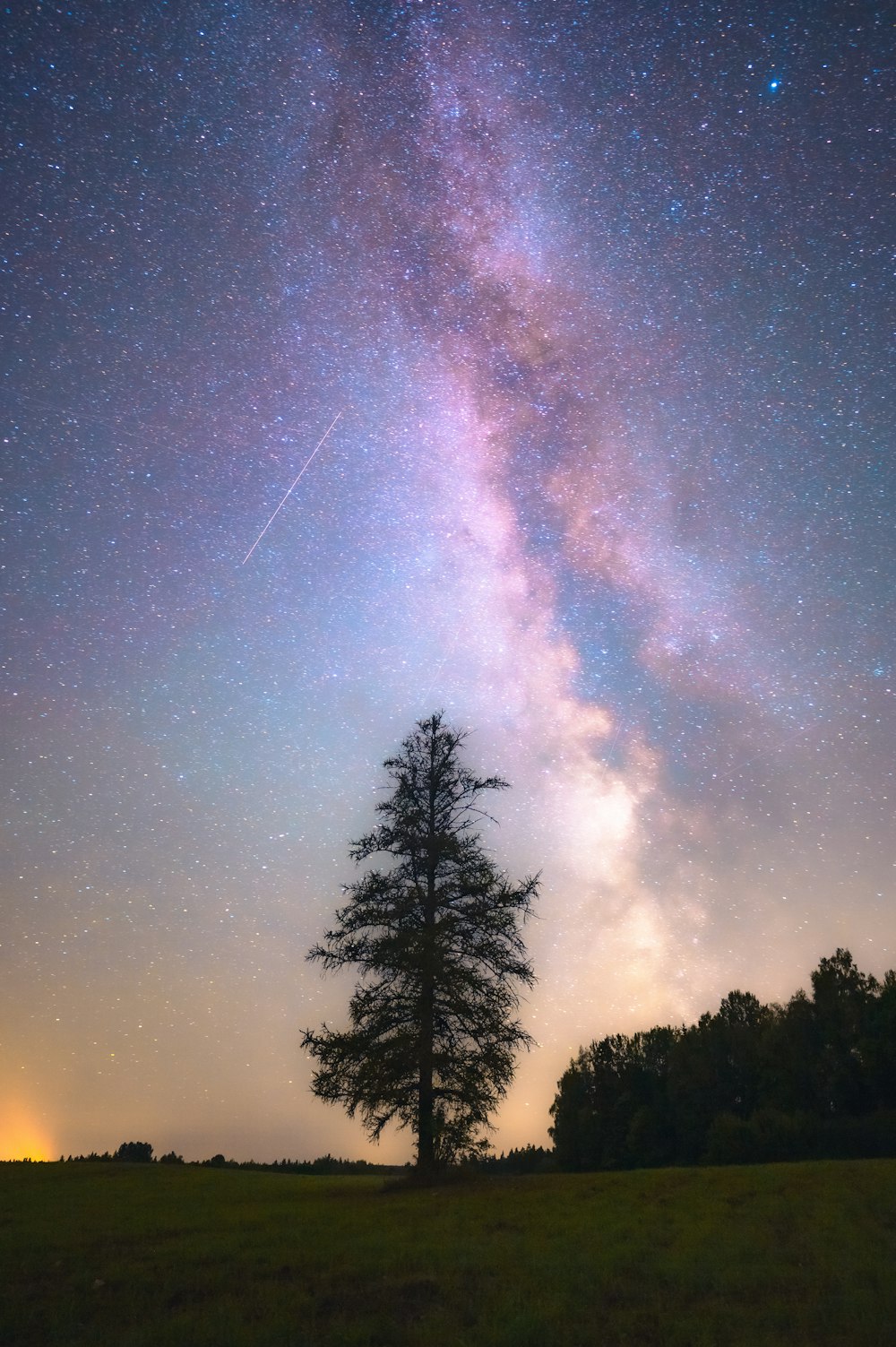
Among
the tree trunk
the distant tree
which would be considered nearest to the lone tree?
the tree trunk

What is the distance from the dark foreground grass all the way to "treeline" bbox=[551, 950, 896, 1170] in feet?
95.9

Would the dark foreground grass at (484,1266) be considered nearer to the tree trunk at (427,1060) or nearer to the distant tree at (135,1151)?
the tree trunk at (427,1060)

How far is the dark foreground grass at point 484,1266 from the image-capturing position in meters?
8.76

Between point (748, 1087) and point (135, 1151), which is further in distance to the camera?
point (748, 1087)

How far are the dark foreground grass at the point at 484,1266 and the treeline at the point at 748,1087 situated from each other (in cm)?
2924

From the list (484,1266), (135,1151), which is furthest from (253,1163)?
(484,1266)

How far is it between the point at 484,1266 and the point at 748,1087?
55.2m

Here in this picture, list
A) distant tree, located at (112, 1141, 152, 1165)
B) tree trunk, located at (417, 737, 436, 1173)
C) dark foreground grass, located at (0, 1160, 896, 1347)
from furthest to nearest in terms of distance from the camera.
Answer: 1. distant tree, located at (112, 1141, 152, 1165)
2. tree trunk, located at (417, 737, 436, 1173)
3. dark foreground grass, located at (0, 1160, 896, 1347)

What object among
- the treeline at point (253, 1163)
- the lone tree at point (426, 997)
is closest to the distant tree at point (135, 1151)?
the treeline at point (253, 1163)

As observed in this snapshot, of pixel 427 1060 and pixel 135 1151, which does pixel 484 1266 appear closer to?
pixel 427 1060

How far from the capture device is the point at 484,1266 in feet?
37.9

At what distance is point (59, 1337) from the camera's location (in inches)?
345

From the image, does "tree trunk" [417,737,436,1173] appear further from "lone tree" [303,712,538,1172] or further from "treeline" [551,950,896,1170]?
"treeline" [551,950,896,1170]

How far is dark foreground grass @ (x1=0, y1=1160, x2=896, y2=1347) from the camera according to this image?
28.7 feet
